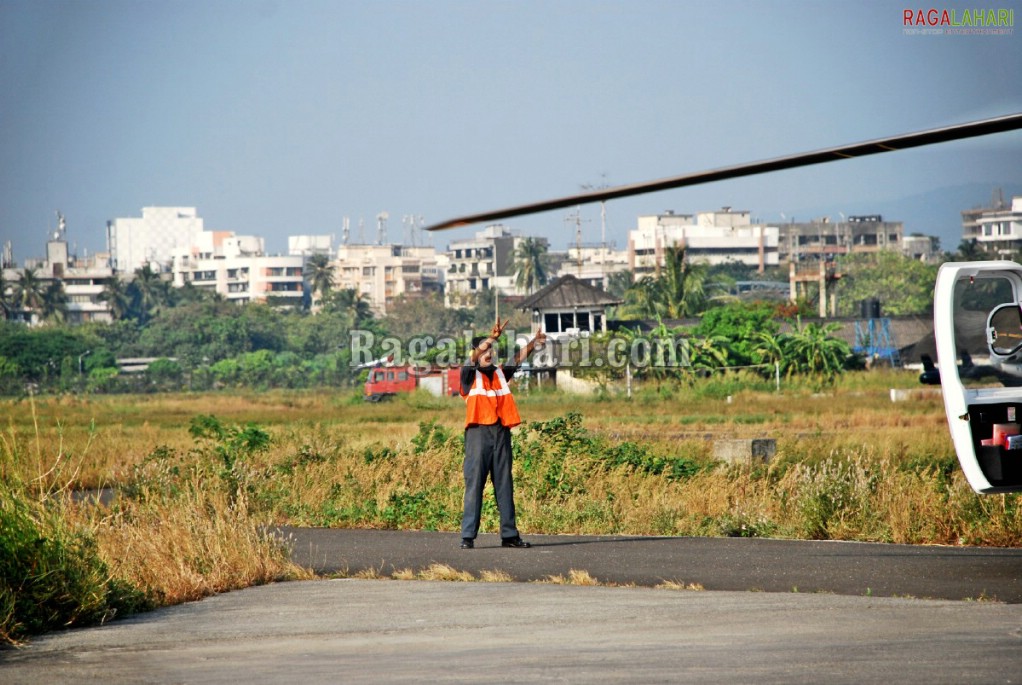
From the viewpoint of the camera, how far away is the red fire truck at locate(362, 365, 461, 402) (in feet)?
257

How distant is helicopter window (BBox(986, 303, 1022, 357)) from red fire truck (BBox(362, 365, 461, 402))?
67.1 m

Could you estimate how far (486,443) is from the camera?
11.8 metres

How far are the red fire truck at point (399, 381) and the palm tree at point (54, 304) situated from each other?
306 feet

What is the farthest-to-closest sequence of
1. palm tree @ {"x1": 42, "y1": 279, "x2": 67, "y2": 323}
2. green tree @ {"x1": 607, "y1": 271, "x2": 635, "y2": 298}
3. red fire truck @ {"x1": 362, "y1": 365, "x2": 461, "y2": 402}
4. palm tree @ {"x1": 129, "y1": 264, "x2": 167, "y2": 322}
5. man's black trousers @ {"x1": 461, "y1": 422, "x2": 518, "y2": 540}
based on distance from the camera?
palm tree @ {"x1": 129, "y1": 264, "x2": 167, "y2": 322}
green tree @ {"x1": 607, "y1": 271, "x2": 635, "y2": 298}
palm tree @ {"x1": 42, "y1": 279, "x2": 67, "y2": 323}
red fire truck @ {"x1": 362, "y1": 365, "x2": 461, "y2": 402}
man's black trousers @ {"x1": 461, "y1": 422, "x2": 518, "y2": 540}

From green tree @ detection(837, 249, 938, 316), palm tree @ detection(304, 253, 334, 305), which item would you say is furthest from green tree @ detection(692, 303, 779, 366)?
palm tree @ detection(304, 253, 334, 305)

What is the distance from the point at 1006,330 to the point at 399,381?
6907 centimetres

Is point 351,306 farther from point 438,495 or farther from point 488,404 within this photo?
point 488,404

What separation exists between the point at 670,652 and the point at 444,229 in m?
2.63

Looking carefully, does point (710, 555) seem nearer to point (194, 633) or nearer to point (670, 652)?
point (670, 652)

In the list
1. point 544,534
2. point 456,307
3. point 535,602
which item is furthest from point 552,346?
point 456,307

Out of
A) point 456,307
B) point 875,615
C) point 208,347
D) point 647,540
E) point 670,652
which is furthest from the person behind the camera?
point 456,307

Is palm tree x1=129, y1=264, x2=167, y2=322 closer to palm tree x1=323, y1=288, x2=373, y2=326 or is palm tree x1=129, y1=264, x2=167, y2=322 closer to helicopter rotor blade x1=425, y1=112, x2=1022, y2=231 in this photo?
palm tree x1=323, y1=288, x2=373, y2=326

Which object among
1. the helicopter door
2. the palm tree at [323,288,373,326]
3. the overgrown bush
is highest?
the palm tree at [323,288,373,326]

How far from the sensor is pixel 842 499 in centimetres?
1298
